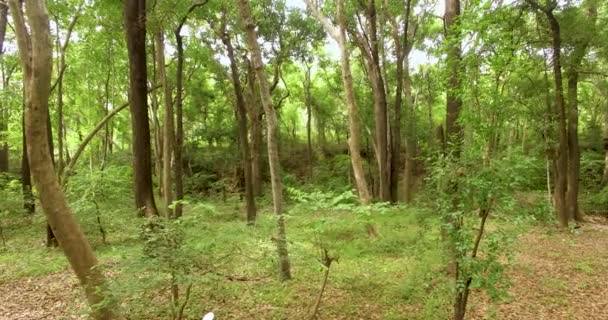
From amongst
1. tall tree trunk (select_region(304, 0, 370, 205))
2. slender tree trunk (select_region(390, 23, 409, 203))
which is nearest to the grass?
tall tree trunk (select_region(304, 0, 370, 205))

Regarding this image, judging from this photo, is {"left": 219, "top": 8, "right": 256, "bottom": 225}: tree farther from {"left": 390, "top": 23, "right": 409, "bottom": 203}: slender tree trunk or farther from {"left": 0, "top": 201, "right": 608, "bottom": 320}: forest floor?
{"left": 390, "top": 23, "right": 409, "bottom": 203}: slender tree trunk

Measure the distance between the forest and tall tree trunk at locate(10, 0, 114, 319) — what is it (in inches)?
0.7

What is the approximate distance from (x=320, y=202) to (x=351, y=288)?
2453 mm

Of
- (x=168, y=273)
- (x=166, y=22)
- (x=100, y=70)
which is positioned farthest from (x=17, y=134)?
(x=168, y=273)

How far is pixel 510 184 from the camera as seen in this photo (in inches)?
142

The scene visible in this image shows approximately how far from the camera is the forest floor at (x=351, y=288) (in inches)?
210

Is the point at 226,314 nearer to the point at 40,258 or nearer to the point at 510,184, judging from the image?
the point at 510,184

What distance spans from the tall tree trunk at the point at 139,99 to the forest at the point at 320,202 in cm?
3

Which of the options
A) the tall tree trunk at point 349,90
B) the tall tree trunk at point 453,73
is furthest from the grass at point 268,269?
the tall tree trunk at point 453,73

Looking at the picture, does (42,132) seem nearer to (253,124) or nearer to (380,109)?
(253,124)

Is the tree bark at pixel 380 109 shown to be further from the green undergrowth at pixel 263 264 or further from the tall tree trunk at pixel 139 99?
the tall tree trunk at pixel 139 99

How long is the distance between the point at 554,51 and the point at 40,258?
13.7 meters

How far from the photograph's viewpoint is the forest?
4.06m

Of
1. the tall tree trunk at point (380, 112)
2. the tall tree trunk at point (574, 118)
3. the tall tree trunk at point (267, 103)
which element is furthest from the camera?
the tall tree trunk at point (380, 112)
